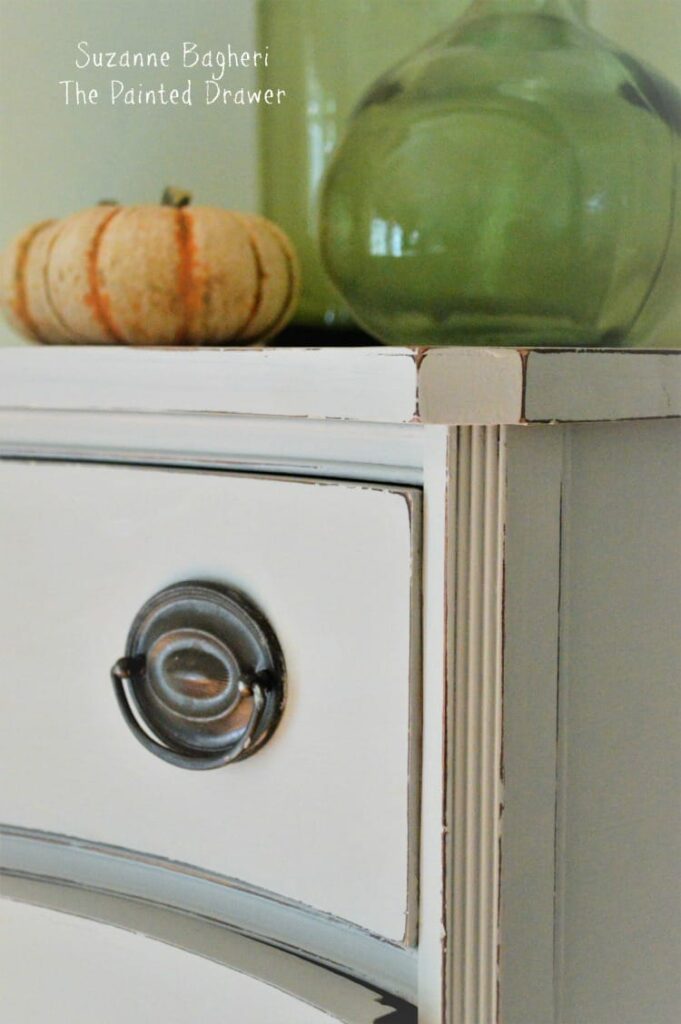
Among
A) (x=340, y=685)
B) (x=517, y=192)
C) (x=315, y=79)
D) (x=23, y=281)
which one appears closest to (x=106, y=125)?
(x=315, y=79)

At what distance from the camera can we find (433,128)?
45 cm

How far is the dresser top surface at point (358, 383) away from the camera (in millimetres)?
330

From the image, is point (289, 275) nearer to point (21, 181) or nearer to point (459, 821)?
point (459, 821)

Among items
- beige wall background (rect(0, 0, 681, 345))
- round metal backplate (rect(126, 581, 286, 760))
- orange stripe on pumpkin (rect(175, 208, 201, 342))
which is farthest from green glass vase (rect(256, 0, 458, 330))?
round metal backplate (rect(126, 581, 286, 760))

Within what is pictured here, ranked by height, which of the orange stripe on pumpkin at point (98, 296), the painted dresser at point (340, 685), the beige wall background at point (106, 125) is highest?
the beige wall background at point (106, 125)

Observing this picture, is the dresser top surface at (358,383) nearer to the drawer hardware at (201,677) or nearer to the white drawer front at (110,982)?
the drawer hardware at (201,677)

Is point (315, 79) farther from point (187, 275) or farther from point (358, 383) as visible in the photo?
point (358, 383)

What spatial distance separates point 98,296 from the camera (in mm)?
475

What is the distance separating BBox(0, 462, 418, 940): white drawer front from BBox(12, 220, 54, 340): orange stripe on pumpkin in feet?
0.29

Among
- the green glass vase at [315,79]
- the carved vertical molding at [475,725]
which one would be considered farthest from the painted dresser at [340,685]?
the green glass vase at [315,79]

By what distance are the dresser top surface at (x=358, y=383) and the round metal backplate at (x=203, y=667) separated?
7 centimetres

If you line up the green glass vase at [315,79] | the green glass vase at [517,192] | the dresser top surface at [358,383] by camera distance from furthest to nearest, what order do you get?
the green glass vase at [315,79] < the green glass vase at [517,192] < the dresser top surface at [358,383]

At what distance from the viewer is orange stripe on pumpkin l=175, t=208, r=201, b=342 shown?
472mm

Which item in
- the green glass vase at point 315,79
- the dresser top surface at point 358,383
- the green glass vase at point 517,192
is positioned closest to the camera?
the dresser top surface at point 358,383
